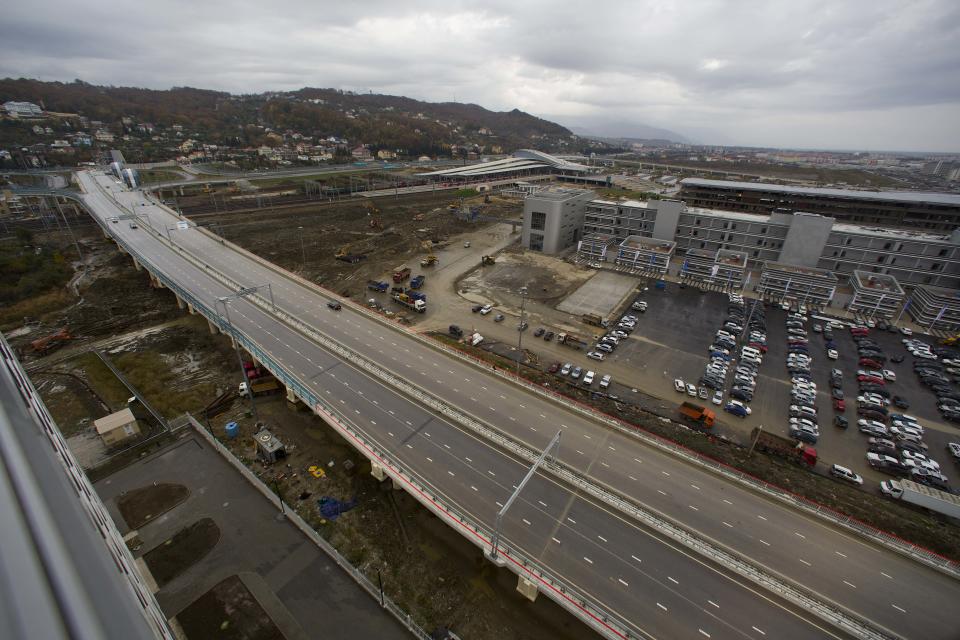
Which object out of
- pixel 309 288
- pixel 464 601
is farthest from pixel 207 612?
pixel 309 288

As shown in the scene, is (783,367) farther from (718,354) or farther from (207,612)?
(207,612)

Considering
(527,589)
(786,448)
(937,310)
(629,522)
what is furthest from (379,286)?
(937,310)

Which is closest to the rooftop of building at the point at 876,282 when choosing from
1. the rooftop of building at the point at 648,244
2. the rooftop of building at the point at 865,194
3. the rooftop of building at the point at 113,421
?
the rooftop of building at the point at 648,244

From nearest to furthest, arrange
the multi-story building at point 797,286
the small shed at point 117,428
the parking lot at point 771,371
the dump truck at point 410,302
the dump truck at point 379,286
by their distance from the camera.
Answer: the small shed at point 117,428 → the parking lot at point 771,371 → the dump truck at point 410,302 → the multi-story building at point 797,286 → the dump truck at point 379,286

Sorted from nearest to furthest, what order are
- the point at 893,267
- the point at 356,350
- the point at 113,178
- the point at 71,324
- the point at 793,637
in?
1. the point at 793,637
2. the point at 356,350
3. the point at 71,324
4. the point at 893,267
5. the point at 113,178

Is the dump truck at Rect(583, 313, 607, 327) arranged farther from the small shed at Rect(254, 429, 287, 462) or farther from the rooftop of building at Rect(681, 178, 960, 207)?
the rooftop of building at Rect(681, 178, 960, 207)

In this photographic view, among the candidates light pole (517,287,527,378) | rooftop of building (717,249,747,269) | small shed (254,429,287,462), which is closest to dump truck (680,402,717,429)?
light pole (517,287,527,378)

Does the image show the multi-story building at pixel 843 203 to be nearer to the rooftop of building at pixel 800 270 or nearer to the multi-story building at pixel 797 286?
the rooftop of building at pixel 800 270
